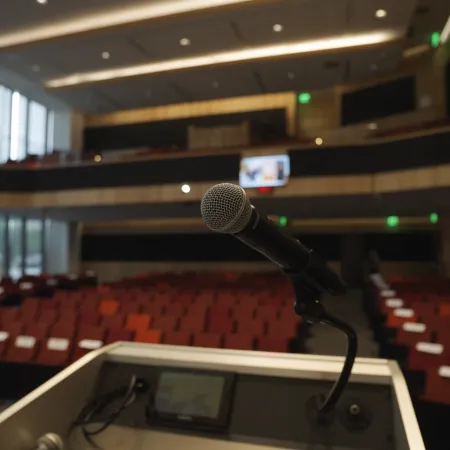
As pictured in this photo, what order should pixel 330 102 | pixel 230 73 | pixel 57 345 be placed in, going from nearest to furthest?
pixel 57 345
pixel 230 73
pixel 330 102

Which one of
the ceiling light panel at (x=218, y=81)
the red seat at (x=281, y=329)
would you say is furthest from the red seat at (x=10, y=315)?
the ceiling light panel at (x=218, y=81)

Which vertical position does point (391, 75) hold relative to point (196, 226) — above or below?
above

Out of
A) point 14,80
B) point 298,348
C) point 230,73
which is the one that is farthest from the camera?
point 14,80

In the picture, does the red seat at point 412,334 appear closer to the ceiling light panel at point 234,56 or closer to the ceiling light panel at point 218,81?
the ceiling light panel at point 234,56

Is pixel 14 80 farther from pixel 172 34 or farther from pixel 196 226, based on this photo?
pixel 196 226

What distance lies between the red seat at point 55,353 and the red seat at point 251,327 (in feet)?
4.26

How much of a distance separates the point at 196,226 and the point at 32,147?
4117mm

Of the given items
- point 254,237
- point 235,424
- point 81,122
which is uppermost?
point 81,122

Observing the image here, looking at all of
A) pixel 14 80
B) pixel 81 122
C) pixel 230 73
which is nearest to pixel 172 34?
pixel 230 73

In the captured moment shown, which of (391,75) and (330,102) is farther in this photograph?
(330,102)

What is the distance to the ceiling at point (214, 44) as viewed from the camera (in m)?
5.51

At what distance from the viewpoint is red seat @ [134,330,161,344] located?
3213mm

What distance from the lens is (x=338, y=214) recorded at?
768cm

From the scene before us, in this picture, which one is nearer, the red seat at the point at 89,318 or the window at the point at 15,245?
the red seat at the point at 89,318
